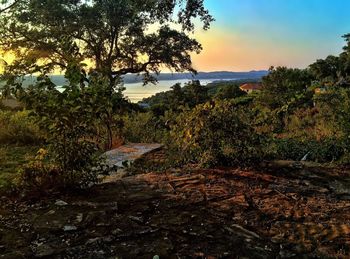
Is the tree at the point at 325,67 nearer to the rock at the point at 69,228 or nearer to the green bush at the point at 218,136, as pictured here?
the green bush at the point at 218,136

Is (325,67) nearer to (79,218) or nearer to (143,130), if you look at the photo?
(143,130)

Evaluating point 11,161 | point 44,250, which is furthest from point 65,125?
point 11,161

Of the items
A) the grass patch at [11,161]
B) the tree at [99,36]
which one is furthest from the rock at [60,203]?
the tree at [99,36]

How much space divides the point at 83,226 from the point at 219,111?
267 centimetres

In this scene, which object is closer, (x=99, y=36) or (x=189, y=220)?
(x=189, y=220)

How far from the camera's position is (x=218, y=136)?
5309mm

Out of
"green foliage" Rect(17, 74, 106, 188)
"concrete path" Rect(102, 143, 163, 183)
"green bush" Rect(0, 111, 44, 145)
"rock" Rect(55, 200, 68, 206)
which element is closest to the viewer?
"rock" Rect(55, 200, 68, 206)

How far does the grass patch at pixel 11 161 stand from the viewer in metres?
4.86

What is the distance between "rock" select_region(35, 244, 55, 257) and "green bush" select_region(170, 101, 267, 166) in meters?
2.71

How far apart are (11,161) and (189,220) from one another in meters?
→ 4.27

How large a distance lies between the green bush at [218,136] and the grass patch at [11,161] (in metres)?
2.18

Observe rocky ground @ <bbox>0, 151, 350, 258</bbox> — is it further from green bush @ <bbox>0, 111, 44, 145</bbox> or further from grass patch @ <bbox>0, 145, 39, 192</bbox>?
green bush @ <bbox>0, 111, 44, 145</bbox>

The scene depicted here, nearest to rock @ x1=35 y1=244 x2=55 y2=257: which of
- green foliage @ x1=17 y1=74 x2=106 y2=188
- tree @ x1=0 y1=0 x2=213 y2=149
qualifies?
green foliage @ x1=17 y1=74 x2=106 y2=188

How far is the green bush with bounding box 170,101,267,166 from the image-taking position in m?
5.28
